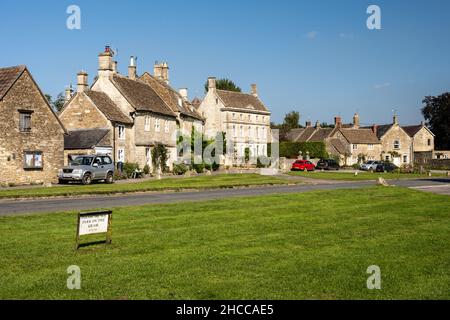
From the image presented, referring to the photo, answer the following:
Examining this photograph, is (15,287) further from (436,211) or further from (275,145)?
(275,145)

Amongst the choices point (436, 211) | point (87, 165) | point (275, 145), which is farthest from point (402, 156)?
point (436, 211)

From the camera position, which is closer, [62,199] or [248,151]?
[62,199]

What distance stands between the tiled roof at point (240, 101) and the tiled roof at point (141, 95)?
2241cm

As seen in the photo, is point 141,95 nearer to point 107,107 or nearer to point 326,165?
point 107,107

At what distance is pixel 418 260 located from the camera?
34.5 feet

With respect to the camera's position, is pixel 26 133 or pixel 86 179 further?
pixel 26 133

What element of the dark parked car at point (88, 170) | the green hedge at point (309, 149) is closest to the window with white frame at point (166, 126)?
the dark parked car at point (88, 170)

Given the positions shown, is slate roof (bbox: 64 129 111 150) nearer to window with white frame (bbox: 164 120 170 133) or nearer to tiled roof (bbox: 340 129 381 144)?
window with white frame (bbox: 164 120 170 133)

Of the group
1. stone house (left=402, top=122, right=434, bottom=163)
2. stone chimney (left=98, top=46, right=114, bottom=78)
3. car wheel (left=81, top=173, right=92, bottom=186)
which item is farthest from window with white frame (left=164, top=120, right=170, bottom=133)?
stone house (left=402, top=122, right=434, bottom=163)

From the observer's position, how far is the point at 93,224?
12.0 metres

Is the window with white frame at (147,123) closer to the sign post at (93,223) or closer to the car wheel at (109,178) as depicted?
the car wheel at (109,178)

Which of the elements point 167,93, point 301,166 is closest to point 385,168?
point 301,166

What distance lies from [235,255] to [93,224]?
3618 mm

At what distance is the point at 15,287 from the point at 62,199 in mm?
17080
